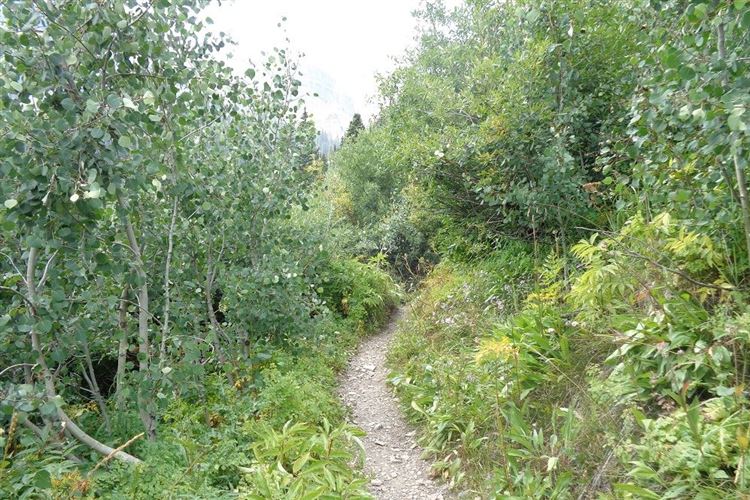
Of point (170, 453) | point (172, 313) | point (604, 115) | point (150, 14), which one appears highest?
point (150, 14)

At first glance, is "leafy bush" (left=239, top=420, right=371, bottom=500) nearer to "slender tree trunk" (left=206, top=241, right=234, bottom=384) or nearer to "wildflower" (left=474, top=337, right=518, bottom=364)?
"slender tree trunk" (left=206, top=241, right=234, bottom=384)

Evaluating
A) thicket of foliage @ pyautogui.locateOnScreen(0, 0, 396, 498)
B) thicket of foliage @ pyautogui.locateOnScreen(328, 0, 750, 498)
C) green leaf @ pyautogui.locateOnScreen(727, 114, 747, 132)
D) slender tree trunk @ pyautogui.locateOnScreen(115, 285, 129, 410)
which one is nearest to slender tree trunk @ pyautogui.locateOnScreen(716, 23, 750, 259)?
thicket of foliage @ pyautogui.locateOnScreen(328, 0, 750, 498)

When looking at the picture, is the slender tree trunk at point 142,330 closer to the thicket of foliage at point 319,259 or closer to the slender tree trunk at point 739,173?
the thicket of foliage at point 319,259

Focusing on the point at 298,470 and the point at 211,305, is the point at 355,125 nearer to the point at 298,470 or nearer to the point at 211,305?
the point at 211,305

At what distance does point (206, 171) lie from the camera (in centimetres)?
442

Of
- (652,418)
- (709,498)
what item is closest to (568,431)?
(652,418)

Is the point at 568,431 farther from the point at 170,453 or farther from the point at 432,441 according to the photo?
the point at 170,453

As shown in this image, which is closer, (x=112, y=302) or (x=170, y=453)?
(x=112, y=302)

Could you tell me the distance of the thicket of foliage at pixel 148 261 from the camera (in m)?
2.52

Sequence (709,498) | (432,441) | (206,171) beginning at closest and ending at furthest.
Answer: (709,498) < (206,171) < (432,441)

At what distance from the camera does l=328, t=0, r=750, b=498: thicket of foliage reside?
262 centimetres

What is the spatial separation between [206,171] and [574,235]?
4403 millimetres

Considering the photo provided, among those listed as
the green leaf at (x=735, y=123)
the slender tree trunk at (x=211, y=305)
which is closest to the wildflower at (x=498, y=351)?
the green leaf at (x=735, y=123)

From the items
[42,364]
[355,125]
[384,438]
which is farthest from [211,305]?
[355,125]
